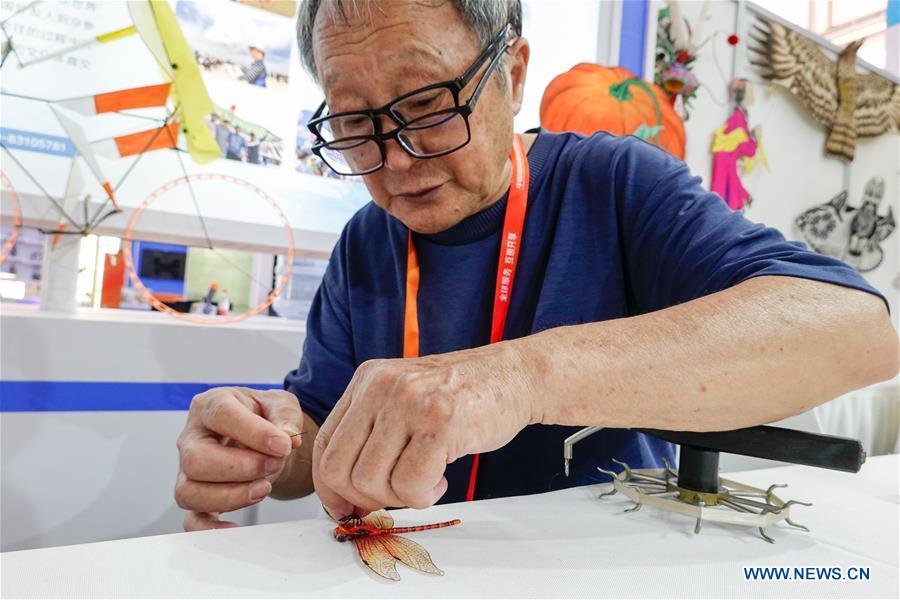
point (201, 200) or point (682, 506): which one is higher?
point (201, 200)

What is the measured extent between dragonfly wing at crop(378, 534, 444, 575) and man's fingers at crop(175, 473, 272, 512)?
0.29 metres

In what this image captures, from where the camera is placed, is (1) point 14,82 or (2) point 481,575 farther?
(1) point 14,82

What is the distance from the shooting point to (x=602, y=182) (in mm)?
1049

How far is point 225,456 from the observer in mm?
798

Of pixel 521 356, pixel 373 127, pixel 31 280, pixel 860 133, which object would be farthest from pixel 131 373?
pixel 860 133

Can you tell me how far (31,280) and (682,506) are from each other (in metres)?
1.61

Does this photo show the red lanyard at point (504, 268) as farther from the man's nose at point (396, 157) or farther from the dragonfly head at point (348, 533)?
the dragonfly head at point (348, 533)

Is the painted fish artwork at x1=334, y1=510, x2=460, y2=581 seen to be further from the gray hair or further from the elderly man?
the gray hair

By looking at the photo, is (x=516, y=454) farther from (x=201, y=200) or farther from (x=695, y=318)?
(x=201, y=200)

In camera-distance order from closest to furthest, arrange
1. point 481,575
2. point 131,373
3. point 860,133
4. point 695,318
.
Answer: point 481,575
point 695,318
point 131,373
point 860,133

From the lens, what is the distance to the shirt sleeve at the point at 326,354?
3.58 feet

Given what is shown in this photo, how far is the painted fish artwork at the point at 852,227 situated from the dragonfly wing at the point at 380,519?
304cm
